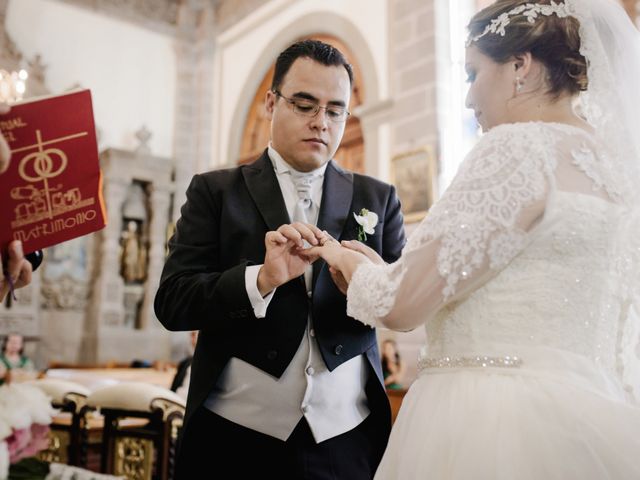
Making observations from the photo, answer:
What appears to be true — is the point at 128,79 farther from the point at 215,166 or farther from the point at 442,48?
the point at 442,48

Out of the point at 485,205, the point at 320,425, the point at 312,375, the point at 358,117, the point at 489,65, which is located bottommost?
the point at 320,425

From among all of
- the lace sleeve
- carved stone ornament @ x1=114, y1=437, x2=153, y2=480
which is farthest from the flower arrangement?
carved stone ornament @ x1=114, y1=437, x2=153, y2=480

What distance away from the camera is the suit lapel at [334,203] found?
190 centimetres

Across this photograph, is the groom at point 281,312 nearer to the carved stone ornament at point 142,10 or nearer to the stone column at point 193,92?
the stone column at point 193,92

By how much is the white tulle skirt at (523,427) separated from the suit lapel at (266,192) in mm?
661

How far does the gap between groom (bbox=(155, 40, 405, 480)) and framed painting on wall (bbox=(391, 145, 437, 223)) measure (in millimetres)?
4185

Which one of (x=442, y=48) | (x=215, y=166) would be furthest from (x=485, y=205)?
(x=215, y=166)

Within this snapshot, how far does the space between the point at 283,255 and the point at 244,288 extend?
135mm

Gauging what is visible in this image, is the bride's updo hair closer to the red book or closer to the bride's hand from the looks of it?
the bride's hand

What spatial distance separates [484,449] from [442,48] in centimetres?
567

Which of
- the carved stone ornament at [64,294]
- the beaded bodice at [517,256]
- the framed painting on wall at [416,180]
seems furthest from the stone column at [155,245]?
the beaded bodice at [517,256]

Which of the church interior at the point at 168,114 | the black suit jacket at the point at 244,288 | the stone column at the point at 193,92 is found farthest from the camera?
the stone column at the point at 193,92

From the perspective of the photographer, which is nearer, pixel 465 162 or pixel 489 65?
pixel 465 162

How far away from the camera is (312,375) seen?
1750 millimetres
